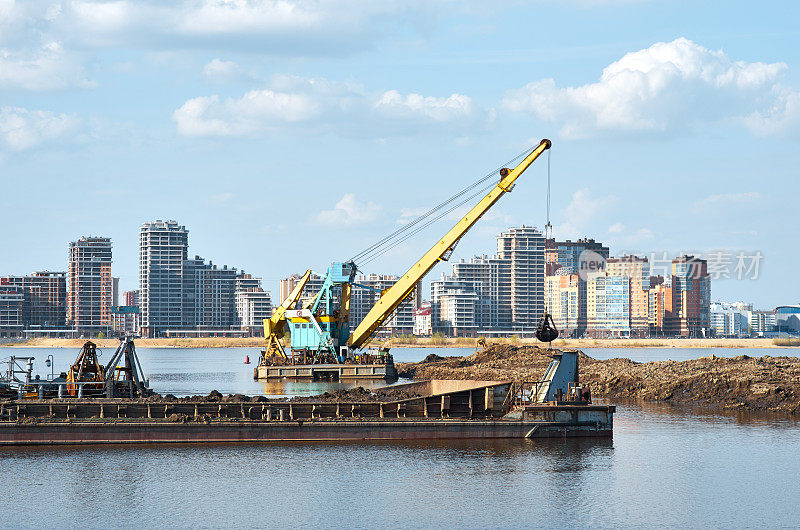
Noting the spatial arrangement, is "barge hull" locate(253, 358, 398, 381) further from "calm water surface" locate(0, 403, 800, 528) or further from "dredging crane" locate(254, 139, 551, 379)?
"calm water surface" locate(0, 403, 800, 528)

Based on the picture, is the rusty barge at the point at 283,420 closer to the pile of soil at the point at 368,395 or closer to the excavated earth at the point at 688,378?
the pile of soil at the point at 368,395

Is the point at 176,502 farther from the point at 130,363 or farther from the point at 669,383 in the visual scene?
the point at 669,383

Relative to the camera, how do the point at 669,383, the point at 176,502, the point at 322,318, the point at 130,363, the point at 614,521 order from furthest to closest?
the point at 322,318 → the point at 669,383 → the point at 130,363 → the point at 176,502 → the point at 614,521

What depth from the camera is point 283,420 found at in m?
38.6

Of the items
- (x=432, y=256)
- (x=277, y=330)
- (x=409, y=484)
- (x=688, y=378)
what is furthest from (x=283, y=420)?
(x=277, y=330)

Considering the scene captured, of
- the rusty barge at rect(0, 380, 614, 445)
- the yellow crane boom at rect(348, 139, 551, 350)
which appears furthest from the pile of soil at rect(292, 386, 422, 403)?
the yellow crane boom at rect(348, 139, 551, 350)

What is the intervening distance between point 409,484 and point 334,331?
54699 millimetres

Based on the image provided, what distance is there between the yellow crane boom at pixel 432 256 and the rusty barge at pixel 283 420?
1412 inches

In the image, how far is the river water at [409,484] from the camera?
2906 cm

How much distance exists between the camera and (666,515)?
29547 millimetres

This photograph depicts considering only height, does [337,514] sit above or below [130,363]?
below

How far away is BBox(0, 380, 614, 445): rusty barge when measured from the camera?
3794 cm

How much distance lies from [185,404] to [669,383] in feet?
117

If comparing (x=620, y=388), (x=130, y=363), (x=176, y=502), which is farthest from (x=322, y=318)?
(x=176, y=502)
